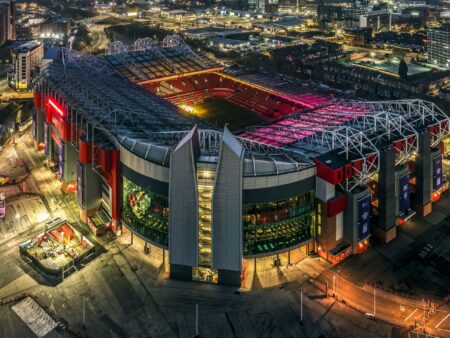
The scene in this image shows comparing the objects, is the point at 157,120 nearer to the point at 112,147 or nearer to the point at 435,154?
the point at 112,147

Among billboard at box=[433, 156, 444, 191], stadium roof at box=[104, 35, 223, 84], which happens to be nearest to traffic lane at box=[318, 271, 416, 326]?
billboard at box=[433, 156, 444, 191]

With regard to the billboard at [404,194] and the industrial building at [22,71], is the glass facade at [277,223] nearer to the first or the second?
the billboard at [404,194]

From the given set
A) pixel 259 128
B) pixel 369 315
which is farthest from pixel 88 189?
pixel 369 315

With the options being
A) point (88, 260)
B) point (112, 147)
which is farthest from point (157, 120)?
point (88, 260)

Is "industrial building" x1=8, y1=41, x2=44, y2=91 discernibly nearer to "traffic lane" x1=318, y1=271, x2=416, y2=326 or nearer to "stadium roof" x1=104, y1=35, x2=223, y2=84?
"stadium roof" x1=104, y1=35, x2=223, y2=84

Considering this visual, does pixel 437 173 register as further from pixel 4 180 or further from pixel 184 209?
pixel 4 180
